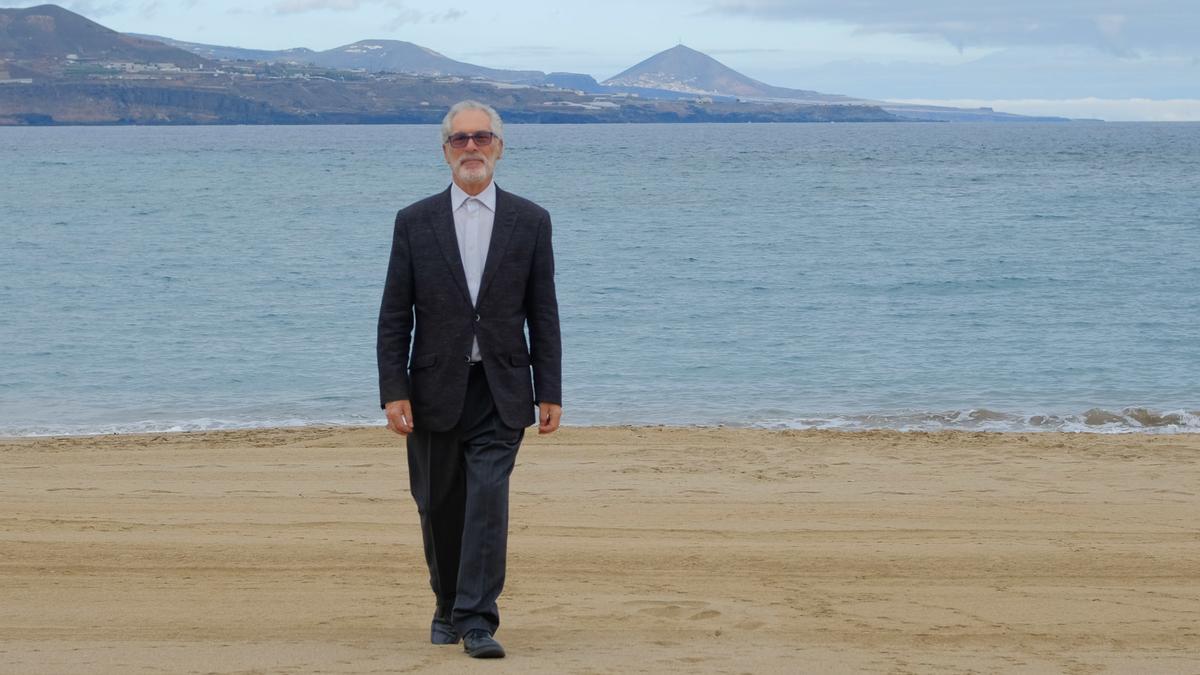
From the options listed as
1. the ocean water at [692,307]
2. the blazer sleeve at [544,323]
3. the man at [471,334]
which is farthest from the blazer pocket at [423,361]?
the ocean water at [692,307]

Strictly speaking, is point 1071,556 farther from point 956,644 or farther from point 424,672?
point 424,672

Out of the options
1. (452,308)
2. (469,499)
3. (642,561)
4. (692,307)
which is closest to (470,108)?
(452,308)

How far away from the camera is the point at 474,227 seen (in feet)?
15.0

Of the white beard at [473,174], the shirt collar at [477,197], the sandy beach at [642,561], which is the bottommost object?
the sandy beach at [642,561]

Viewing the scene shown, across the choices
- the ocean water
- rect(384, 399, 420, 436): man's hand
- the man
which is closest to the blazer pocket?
the man

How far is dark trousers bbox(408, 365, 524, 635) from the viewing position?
15.0ft

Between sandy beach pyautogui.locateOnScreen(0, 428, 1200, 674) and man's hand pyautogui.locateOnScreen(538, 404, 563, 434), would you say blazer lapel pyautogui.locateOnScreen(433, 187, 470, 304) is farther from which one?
sandy beach pyautogui.locateOnScreen(0, 428, 1200, 674)

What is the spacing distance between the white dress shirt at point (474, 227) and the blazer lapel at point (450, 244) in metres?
0.02

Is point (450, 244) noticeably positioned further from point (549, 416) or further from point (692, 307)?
point (692, 307)

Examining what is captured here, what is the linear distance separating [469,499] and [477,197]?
1003mm

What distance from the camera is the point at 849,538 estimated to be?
696 cm

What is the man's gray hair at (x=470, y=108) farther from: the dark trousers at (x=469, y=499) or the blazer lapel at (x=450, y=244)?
the dark trousers at (x=469, y=499)

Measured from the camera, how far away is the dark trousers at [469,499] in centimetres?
456

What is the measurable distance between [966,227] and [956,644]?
3525cm
